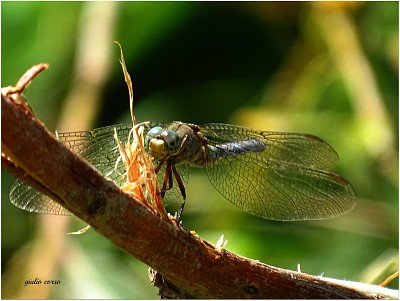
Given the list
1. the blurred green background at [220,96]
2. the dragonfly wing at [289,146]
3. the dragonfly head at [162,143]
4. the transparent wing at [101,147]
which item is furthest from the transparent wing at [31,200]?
the blurred green background at [220,96]

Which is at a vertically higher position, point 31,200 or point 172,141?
point 172,141

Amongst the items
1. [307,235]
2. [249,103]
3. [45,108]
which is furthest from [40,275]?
[249,103]

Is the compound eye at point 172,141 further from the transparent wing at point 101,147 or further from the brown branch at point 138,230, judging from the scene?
the brown branch at point 138,230

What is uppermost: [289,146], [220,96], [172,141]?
[172,141]

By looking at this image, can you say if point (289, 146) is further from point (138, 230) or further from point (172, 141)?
point (138, 230)

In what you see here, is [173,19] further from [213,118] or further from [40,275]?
[40,275]

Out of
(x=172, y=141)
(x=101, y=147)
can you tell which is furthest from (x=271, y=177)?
(x=101, y=147)
